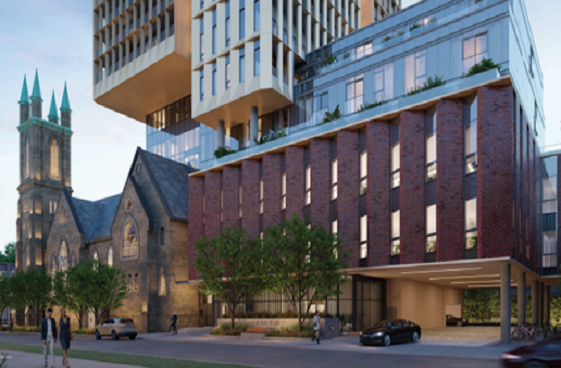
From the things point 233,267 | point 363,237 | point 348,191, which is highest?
point 348,191

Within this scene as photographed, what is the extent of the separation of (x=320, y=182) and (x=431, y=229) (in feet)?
29.6

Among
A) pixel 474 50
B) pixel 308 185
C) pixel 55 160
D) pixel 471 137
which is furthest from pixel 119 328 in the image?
pixel 55 160

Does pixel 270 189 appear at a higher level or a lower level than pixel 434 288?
higher

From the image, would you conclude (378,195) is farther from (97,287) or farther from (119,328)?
(97,287)

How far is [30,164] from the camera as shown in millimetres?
69688

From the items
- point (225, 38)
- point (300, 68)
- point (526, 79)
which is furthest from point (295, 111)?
point (526, 79)

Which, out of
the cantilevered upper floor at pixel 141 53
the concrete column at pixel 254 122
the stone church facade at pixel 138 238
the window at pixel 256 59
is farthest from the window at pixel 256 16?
the stone church facade at pixel 138 238

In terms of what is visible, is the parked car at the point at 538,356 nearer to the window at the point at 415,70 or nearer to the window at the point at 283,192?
the window at the point at 283,192

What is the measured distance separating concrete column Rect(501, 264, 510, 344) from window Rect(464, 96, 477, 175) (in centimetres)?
567

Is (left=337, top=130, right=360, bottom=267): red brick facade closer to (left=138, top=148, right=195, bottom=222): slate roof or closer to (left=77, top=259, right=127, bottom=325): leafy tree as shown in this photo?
(left=138, top=148, right=195, bottom=222): slate roof

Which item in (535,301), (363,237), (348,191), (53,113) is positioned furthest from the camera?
(53,113)

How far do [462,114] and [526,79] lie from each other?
12.0m

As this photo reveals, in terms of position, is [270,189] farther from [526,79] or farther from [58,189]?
[58,189]

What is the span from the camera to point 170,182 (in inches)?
2082
